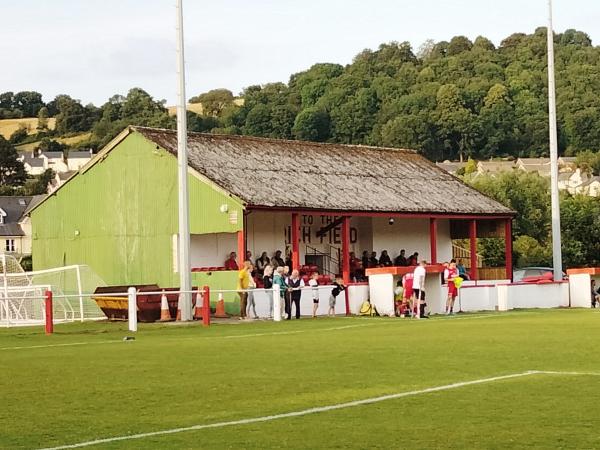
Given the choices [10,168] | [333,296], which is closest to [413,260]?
[333,296]

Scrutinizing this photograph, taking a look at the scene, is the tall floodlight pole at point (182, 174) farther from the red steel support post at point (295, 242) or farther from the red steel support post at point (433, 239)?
the red steel support post at point (433, 239)

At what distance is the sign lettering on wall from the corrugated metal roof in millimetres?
1578

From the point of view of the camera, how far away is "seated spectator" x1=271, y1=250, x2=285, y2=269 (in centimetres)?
4144

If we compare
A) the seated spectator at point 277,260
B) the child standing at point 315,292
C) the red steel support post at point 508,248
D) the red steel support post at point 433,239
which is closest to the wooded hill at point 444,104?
the red steel support post at point 508,248

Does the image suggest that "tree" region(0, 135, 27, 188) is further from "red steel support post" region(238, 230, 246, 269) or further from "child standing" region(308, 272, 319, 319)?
"child standing" region(308, 272, 319, 319)

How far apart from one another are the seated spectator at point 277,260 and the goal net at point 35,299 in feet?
19.8

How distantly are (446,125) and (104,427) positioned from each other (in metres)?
151

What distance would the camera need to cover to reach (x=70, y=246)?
48156mm

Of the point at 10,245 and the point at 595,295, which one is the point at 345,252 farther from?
the point at 10,245

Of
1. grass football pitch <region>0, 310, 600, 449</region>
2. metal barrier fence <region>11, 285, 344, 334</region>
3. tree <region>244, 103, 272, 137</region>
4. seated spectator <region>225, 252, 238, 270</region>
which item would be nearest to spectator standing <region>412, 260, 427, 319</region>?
metal barrier fence <region>11, 285, 344, 334</region>

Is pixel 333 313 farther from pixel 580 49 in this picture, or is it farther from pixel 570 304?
pixel 580 49

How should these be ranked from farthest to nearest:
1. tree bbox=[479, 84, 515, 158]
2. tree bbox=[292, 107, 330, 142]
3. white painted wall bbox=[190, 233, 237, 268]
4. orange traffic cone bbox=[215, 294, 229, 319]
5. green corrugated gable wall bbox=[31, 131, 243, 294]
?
tree bbox=[479, 84, 515, 158]
tree bbox=[292, 107, 330, 142]
white painted wall bbox=[190, 233, 237, 268]
green corrugated gable wall bbox=[31, 131, 243, 294]
orange traffic cone bbox=[215, 294, 229, 319]

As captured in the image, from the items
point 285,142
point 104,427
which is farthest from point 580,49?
point 104,427

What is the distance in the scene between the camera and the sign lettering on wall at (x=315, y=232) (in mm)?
47531
